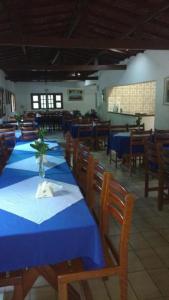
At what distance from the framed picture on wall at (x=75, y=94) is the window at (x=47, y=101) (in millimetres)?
446

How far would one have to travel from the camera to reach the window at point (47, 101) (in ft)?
43.7

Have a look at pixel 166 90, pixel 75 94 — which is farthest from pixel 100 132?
pixel 75 94

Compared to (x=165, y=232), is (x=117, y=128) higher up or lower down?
higher up

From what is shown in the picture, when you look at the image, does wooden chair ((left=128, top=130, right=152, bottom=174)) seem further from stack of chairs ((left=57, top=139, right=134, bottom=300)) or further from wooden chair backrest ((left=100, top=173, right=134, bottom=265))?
wooden chair backrest ((left=100, top=173, right=134, bottom=265))

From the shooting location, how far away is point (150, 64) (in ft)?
20.4

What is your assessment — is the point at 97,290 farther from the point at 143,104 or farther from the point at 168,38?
the point at 143,104

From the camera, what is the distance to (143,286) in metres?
1.70

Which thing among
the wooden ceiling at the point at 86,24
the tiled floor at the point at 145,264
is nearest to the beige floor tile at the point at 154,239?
the tiled floor at the point at 145,264

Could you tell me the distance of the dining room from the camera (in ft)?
4.04

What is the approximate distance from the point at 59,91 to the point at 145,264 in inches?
479

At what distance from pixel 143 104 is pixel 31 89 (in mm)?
7148

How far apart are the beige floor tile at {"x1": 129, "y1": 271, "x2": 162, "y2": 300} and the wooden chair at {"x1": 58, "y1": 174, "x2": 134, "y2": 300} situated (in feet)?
1.21

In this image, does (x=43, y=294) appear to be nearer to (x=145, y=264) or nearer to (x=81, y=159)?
(x=145, y=264)
